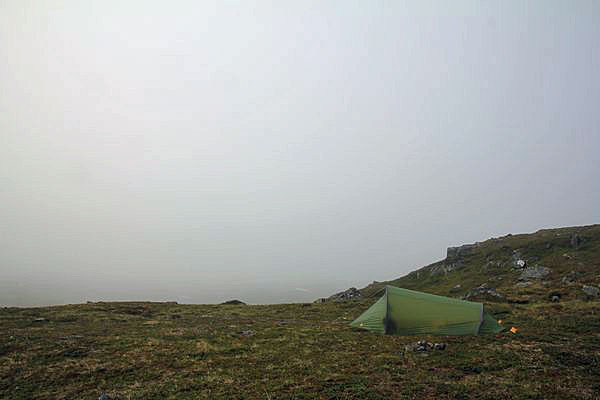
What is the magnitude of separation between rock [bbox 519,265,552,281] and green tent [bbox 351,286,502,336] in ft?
106

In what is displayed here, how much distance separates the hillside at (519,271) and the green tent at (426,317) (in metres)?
18.3

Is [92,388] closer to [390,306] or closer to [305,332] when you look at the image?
[305,332]

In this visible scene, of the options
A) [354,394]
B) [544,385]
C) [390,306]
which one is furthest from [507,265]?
[354,394]

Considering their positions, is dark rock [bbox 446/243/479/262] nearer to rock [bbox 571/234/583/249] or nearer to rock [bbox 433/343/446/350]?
rock [bbox 571/234/583/249]

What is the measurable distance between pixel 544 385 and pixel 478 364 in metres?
3.22

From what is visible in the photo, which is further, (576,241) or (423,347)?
(576,241)

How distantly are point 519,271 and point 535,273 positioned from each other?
4054mm

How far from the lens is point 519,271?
5350 centimetres

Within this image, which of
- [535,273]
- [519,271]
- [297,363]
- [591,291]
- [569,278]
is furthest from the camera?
[519,271]

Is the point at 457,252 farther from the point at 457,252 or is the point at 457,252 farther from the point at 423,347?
the point at 423,347

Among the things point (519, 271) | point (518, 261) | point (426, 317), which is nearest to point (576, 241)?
point (518, 261)

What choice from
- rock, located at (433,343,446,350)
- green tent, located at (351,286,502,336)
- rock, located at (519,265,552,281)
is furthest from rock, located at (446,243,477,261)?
rock, located at (433,343,446,350)

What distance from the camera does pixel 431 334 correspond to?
23.2 meters

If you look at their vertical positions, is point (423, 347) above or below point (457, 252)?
below
